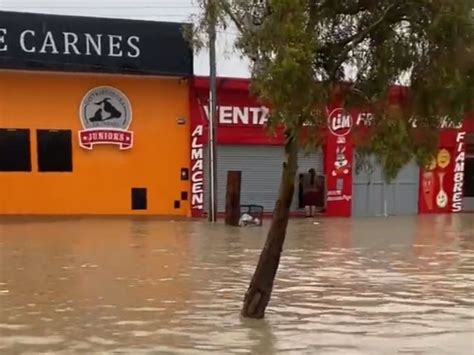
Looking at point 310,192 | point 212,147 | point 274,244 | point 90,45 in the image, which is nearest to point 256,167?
point 310,192

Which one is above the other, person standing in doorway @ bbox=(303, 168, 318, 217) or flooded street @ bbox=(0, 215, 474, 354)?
person standing in doorway @ bbox=(303, 168, 318, 217)

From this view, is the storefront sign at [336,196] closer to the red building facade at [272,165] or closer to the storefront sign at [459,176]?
the red building facade at [272,165]

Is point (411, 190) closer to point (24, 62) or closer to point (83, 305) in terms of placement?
point (24, 62)

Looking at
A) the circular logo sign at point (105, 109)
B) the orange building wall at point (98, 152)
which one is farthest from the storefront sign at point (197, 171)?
the circular logo sign at point (105, 109)

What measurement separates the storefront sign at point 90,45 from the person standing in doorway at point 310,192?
203 inches

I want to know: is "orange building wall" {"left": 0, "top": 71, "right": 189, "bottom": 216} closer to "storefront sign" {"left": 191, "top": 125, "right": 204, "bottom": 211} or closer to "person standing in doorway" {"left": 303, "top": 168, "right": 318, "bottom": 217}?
"storefront sign" {"left": 191, "top": 125, "right": 204, "bottom": 211}

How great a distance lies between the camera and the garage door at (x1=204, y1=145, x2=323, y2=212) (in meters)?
25.3

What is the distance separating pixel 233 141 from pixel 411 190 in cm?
708

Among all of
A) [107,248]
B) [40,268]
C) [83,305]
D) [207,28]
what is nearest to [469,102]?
[207,28]

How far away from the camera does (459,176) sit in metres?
28.3

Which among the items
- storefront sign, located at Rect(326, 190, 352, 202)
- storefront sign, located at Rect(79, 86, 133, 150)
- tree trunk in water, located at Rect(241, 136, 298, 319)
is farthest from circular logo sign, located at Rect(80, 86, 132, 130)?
tree trunk in water, located at Rect(241, 136, 298, 319)

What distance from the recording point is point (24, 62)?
22.5 m

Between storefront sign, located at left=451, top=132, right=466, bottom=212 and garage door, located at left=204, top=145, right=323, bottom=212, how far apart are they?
5665 millimetres

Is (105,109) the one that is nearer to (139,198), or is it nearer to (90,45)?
(90,45)
